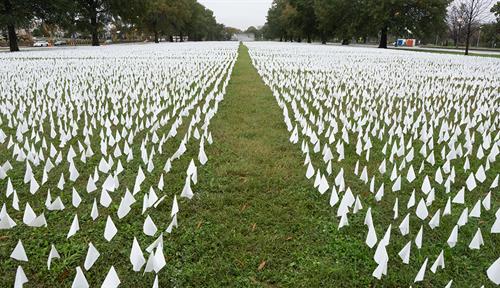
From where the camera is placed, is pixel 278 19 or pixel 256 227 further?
pixel 278 19

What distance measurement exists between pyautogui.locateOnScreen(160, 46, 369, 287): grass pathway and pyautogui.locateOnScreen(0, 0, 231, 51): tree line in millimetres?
29306

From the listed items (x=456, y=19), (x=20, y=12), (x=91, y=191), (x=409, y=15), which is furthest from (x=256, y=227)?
(x=456, y=19)

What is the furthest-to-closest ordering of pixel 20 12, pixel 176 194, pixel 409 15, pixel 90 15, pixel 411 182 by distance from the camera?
pixel 409 15, pixel 90 15, pixel 20 12, pixel 411 182, pixel 176 194

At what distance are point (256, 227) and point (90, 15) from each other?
143 ft

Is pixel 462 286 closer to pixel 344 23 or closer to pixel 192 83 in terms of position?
pixel 192 83

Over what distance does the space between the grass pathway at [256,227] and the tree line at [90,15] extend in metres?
29.3

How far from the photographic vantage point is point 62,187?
3648 mm

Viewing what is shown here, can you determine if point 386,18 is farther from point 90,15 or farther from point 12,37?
point 12,37

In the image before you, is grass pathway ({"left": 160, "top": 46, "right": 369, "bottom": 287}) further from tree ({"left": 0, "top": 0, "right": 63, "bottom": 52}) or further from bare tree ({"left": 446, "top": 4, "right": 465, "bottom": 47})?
bare tree ({"left": 446, "top": 4, "right": 465, "bottom": 47})

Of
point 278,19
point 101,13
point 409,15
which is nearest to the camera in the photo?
point 101,13

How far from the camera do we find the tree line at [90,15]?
28.5 m

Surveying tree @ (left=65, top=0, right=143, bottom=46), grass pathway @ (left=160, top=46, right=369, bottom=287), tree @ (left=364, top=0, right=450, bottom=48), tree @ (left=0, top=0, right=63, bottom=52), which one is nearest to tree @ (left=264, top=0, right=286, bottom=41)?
tree @ (left=364, top=0, right=450, bottom=48)

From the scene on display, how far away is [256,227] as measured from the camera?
3141mm

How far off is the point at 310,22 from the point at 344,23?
583 inches
